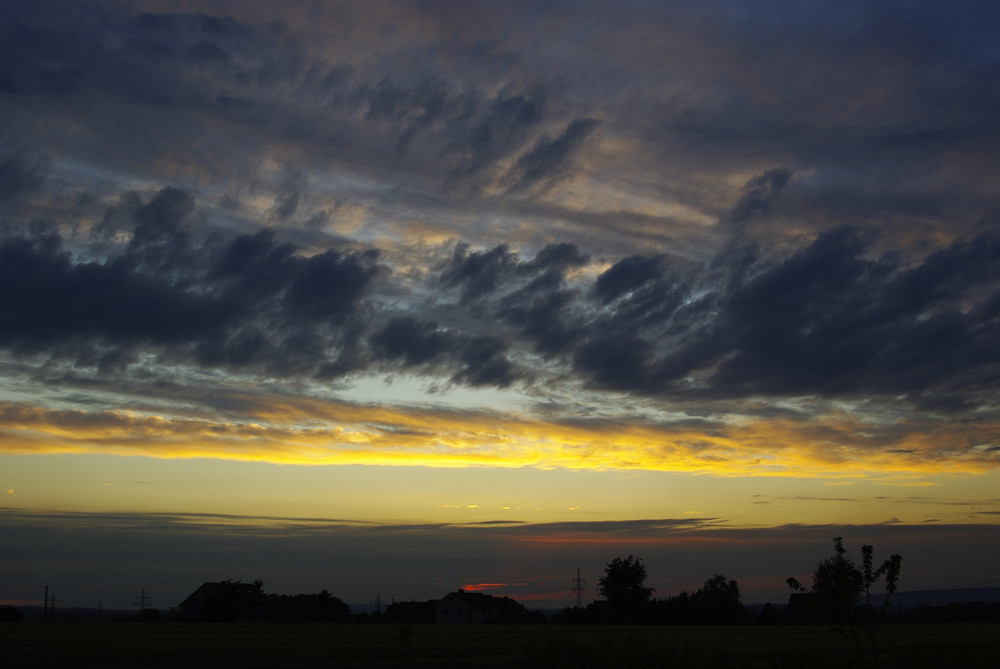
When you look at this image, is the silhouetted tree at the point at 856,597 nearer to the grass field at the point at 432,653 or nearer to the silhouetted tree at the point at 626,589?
the grass field at the point at 432,653

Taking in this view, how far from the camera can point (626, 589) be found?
416ft

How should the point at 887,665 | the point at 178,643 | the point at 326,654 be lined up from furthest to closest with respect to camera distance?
the point at 178,643, the point at 326,654, the point at 887,665

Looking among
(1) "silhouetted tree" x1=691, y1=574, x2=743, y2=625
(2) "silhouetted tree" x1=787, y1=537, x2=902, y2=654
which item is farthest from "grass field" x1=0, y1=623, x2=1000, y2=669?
(1) "silhouetted tree" x1=691, y1=574, x2=743, y2=625

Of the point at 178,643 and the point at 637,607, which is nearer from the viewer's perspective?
the point at 178,643

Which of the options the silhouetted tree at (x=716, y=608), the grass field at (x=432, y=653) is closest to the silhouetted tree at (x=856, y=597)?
the grass field at (x=432, y=653)

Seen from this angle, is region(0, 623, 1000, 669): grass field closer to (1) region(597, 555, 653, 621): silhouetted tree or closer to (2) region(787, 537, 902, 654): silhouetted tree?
(2) region(787, 537, 902, 654): silhouetted tree

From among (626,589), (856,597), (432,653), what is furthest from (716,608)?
(856,597)

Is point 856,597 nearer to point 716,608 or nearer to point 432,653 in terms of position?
point 432,653

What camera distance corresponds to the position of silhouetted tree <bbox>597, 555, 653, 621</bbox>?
126 meters

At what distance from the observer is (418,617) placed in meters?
139

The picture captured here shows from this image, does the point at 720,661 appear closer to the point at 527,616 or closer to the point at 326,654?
the point at 326,654

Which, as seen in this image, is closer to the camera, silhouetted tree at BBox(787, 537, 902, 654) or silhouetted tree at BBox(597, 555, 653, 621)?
silhouetted tree at BBox(787, 537, 902, 654)

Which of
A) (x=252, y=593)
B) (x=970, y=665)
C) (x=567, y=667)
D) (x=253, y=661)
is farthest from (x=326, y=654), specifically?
(x=252, y=593)

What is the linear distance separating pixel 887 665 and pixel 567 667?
7308 mm
